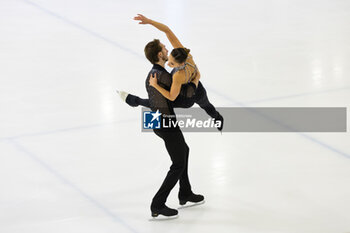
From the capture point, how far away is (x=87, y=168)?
8.30 metres

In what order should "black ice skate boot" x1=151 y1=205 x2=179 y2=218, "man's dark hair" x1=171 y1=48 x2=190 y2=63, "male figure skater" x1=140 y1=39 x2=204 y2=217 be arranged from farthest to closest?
"black ice skate boot" x1=151 y1=205 x2=179 y2=218 → "male figure skater" x1=140 y1=39 x2=204 y2=217 → "man's dark hair" x1=171 y1=48 x2=190 y2=63

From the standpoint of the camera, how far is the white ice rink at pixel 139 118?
24.1 feet

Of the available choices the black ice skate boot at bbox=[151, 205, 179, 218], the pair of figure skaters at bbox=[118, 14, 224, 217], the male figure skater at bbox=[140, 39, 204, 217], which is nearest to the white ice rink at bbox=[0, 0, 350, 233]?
the black ice skate boot at bbox=[151, 205, 179, 218]

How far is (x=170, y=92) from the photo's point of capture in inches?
264

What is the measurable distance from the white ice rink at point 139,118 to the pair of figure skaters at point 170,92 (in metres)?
0.41

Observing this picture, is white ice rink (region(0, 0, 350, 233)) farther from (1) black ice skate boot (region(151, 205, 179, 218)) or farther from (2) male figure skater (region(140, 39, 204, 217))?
(2) male figure skater (region(140, 39, 204, 217))

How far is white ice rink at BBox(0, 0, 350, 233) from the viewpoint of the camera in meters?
7.36

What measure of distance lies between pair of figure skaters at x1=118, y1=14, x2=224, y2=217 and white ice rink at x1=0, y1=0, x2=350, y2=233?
41 centimetres

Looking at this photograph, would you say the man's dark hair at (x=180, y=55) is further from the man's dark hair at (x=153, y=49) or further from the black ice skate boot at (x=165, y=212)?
the black ice skate boot at (x=165, y=212)

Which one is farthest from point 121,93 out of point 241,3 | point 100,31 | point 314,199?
point 241,3

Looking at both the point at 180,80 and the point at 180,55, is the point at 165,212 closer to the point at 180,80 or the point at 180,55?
the point at 180,80

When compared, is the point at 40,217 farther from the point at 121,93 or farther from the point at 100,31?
the point at 100,31

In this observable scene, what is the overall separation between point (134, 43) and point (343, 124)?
14.1 feet

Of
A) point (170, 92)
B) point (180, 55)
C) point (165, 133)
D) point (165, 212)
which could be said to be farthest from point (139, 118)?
point (180, 55)
